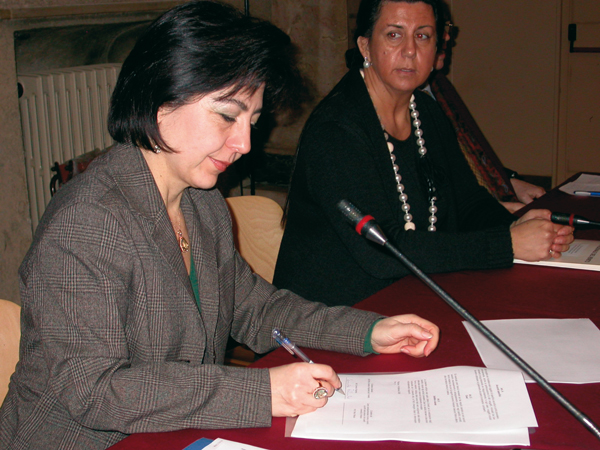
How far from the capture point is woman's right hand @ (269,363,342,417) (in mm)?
1002

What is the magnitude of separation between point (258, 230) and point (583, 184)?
1.31 m

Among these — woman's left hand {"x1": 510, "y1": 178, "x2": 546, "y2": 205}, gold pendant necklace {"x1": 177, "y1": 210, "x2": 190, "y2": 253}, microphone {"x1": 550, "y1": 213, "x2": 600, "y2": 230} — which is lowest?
woman's left hand {"x1": 510, "y1": 178, "x2": 546, "y2": 205}

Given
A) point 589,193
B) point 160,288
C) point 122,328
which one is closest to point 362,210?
point 160,288

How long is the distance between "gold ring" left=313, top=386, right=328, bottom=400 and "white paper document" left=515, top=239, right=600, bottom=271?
874 mm

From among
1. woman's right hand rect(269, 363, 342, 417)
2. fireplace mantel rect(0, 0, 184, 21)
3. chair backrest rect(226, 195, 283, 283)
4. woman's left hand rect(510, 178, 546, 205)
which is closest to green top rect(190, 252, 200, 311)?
woman's right hand rect(269, 363, 342, 417)

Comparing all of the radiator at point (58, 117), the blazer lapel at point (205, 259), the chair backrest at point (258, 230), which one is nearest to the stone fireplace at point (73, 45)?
the radiator at point (58, 117)

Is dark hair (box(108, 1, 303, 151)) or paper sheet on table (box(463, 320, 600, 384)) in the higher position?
dark hair (box(108, 1, 303, 151))

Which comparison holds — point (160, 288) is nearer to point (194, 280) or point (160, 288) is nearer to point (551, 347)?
point (194, 280)

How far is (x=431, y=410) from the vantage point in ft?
3.26

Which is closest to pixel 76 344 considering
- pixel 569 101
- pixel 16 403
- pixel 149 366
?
pixel 149 366

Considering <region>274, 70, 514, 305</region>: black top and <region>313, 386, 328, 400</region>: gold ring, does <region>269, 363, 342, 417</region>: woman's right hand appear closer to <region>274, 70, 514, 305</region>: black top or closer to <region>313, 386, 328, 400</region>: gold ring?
<region>313, 386, 328, 400</region>: gold ring

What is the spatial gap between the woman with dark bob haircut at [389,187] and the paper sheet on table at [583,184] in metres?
0.39

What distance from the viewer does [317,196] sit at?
68.2 inches

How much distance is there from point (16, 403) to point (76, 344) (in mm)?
276
